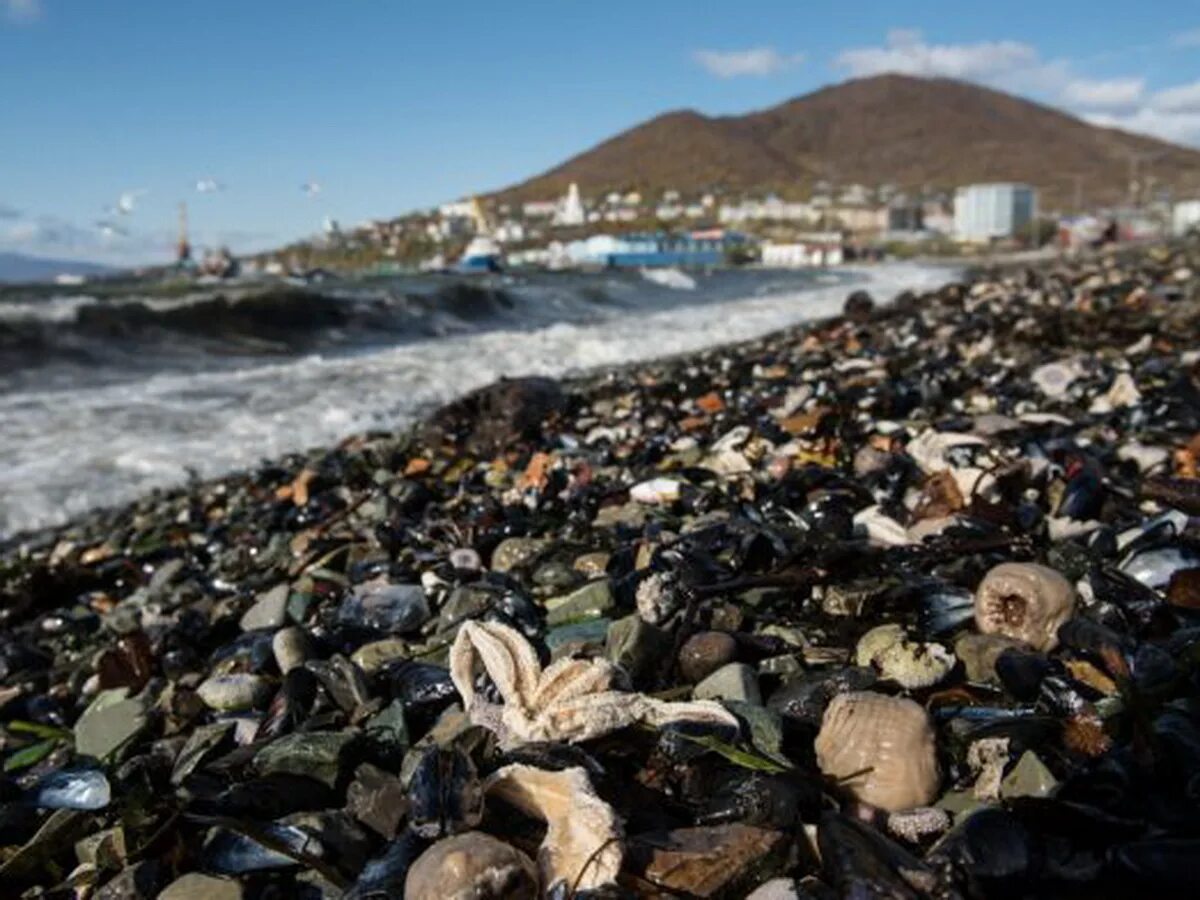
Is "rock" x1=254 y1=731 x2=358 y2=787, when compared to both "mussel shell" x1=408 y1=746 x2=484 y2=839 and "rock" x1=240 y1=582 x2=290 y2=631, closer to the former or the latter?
"mussel shell" x1=408 y1=746 x2=484 y2=839

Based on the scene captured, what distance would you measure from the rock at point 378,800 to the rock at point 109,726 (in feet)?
3.78

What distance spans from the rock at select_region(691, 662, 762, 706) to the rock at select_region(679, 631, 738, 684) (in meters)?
0.06

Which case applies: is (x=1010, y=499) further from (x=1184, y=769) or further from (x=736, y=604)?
(x=1184, y=769)

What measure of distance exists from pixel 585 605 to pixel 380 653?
69 centimetres

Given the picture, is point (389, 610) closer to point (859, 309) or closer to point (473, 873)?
point (473, 873)

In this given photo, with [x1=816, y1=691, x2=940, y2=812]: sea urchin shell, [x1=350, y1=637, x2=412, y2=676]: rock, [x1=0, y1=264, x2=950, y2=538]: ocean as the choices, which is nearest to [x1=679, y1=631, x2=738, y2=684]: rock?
[x1=816, y1=691, x2=940, y2=812]: sea urchin shell

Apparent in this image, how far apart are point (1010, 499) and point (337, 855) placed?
9.45 feet

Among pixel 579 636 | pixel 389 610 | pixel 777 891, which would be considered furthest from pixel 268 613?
pixel 777 891

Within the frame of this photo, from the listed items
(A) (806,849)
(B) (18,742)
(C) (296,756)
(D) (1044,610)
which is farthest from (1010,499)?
(B) (18,742)

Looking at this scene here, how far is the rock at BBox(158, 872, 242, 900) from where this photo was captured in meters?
1.89

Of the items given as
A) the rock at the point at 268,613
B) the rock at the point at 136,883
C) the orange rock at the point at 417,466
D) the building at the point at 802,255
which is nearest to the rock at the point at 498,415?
the orange rock at the point at 417,466

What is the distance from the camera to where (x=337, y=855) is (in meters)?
1.93

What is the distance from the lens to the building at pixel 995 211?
449ft

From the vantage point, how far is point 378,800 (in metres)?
2.03
